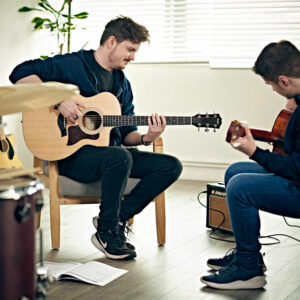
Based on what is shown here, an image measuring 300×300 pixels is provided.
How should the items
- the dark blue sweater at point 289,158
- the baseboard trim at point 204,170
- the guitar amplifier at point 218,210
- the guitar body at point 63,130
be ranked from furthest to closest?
the baseboard trim at point 204,170, the guitar amplifier at point 218,210, the guitar body at point 63,130, the dark blue sweater at point 289,158

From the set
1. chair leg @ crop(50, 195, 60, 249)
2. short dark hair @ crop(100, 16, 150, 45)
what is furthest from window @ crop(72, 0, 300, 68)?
chair leg @ crop(50, 195, 60, 249)

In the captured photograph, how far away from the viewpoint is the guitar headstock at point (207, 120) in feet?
9.50

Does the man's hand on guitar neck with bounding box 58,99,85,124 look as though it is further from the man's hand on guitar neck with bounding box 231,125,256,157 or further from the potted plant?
the potted plant

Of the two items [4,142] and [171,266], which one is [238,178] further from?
[4,142]

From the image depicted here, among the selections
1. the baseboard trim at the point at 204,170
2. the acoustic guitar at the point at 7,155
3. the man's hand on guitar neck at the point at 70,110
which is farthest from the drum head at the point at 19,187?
the baseboard trim at the point at 204,170

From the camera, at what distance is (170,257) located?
2869 mm

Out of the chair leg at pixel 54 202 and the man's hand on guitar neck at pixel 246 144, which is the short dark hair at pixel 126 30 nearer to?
the chair leg at pixel 54 202

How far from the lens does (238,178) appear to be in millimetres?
2373

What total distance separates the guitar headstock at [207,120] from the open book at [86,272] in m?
0.79

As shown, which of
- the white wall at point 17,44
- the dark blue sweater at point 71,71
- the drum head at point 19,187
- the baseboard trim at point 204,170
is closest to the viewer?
the drum head at point 19,187

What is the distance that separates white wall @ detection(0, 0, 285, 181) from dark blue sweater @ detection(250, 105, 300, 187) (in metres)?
2.40

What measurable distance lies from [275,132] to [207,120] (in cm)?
52

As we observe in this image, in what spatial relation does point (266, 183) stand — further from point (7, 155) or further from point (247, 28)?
point (247, 28)

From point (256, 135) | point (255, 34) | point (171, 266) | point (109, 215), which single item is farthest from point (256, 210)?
point (255, 34)
